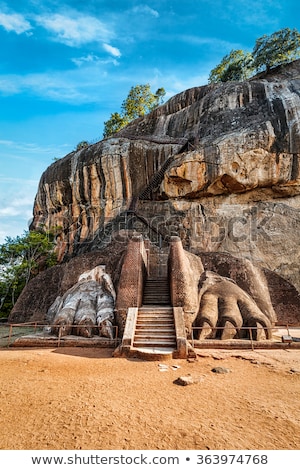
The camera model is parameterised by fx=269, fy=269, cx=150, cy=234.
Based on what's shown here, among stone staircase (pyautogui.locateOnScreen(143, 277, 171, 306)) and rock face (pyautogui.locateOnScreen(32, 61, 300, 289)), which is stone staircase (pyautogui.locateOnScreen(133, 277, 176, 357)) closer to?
stone staircase (pyautogui.locateOnScreen(143, 277, 171, 306))

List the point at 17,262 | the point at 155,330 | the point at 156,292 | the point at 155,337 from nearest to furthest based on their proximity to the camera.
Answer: the point at 155,337 → the point at 155,330 → the point at 156,292 → the point at 17,262

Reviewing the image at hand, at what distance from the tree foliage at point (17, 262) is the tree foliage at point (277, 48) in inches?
1021

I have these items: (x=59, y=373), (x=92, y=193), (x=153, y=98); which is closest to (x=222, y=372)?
(x=59, y=373)

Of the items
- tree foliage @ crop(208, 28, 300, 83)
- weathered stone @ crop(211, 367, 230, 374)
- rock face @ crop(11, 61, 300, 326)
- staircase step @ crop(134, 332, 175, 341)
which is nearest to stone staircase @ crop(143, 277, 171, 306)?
staircase step @ crop(134, 332, 175, 341)

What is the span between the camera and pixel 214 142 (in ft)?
55.9

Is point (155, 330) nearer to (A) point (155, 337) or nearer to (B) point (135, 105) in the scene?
(A) point (155, 337)

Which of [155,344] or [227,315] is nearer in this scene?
[155,344]

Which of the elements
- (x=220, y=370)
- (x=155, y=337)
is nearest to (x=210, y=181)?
(x=155, y=337)

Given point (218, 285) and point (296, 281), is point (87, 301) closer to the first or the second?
point (218, 285)

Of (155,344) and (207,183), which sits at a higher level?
(207,183)

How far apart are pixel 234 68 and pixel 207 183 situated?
19.7 meters

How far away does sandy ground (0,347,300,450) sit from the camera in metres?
2.53

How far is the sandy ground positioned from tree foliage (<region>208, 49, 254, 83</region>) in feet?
103

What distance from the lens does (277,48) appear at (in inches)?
1038
